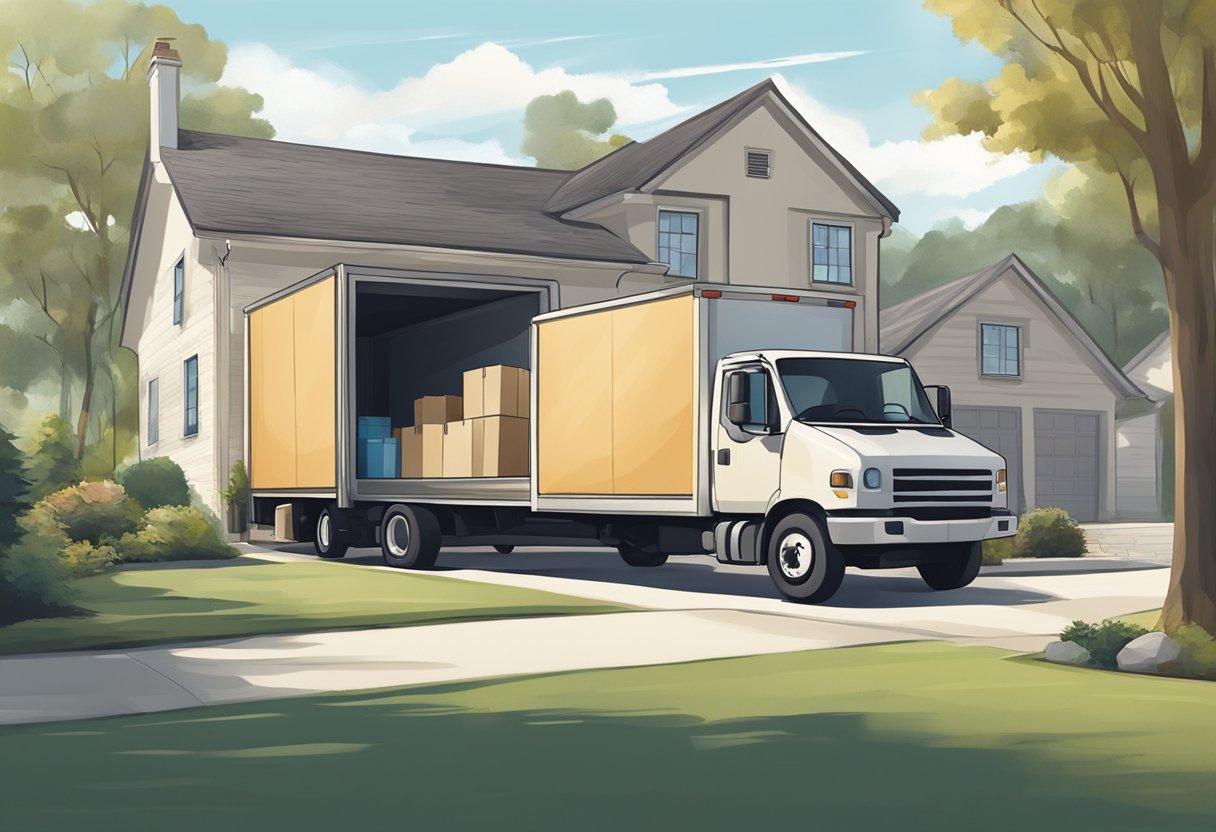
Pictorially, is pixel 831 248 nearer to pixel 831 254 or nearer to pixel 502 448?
pixel 831 254

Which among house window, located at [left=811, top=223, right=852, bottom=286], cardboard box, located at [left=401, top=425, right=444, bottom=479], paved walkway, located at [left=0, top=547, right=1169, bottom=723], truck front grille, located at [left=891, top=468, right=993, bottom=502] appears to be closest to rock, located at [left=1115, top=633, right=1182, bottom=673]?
paved walkway, located at [left=0, top=547, right=1169, bottom=723]

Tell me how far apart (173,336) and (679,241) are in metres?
10.8

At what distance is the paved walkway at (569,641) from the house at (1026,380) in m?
19.2

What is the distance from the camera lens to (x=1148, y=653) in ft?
36.3

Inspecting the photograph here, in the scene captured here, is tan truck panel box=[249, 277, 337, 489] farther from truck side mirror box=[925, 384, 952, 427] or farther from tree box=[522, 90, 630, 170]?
tree box=[522, 90, 630, 170]

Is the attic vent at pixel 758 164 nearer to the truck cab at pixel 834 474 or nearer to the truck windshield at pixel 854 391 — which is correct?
the truck windshield at pixel 854 391

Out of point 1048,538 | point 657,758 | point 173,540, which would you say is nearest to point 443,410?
point 173,540

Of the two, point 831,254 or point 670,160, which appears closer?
point 670,160

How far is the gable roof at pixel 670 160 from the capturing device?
1340 inches

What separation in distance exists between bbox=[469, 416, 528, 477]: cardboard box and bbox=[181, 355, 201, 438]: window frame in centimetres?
1220

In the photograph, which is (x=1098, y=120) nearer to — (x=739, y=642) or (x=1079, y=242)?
(x=739, y=642)

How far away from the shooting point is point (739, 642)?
12.7m

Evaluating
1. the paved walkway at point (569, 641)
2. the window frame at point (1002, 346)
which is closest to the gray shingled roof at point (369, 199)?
the window frame at point (1002, 346)

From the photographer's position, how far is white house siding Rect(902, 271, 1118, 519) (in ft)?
127
